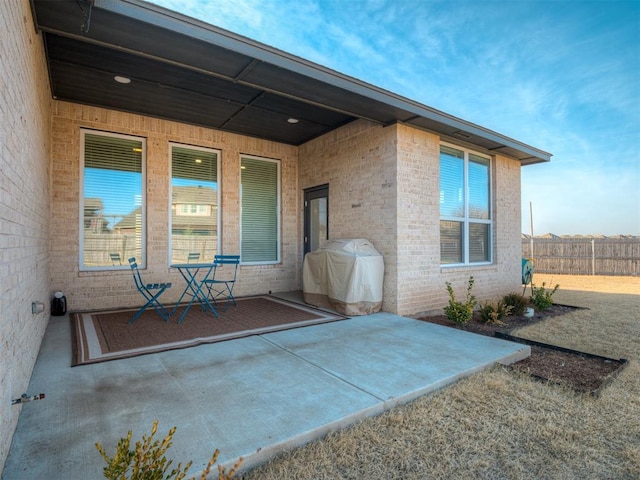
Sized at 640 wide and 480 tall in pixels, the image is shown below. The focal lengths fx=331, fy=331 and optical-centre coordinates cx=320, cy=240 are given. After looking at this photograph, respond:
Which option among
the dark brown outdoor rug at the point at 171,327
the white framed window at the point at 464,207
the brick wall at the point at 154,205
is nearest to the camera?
the dark brown outdoor rug at the point at 171,327

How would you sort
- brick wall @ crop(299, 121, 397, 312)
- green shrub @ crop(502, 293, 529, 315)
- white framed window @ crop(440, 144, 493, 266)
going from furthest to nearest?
white framed window @ crop(440, 144, 493, 266)
green shrub @ crop(502, 293, 529, 315)
brick wall @ crop(299, 121, 397, 312)

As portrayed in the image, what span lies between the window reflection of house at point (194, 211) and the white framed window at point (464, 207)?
426 centimetres

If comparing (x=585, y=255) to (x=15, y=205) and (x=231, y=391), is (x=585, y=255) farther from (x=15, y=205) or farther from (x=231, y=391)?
(x=15, y=205)

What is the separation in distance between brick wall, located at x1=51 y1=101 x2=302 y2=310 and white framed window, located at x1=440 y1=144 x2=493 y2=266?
306cm

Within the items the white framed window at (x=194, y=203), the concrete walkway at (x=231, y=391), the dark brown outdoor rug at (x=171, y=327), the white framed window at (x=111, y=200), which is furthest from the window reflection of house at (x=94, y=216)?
the concrete walkway at (x=231, y=391)

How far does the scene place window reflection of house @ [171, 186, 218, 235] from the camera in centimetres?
598

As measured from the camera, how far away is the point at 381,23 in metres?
7.94

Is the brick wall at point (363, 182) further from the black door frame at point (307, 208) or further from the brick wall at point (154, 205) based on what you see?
the brick wall at point (154, 205)

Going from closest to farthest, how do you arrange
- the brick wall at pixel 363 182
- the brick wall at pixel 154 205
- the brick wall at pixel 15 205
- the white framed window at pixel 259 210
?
1. the brick wall at pixel 15 205
2. the brick wall at pixel 154 205
3. the brick wall at pixel 363 182
4. the white framed window at pixel 259 210

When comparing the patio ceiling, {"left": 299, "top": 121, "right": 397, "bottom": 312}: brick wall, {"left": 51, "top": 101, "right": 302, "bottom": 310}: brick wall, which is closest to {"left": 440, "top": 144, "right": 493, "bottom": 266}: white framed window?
the patio ceiling

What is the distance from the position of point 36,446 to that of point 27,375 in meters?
0.94

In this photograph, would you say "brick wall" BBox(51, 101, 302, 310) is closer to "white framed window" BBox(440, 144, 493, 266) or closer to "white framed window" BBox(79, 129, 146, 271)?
"white framed window" BBox(79, 129, 146, 271)

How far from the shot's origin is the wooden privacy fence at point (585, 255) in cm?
1184

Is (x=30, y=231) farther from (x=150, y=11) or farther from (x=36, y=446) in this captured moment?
(x=150, y=11)
